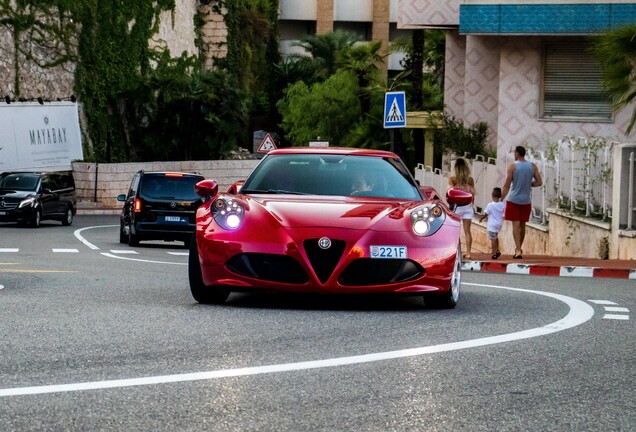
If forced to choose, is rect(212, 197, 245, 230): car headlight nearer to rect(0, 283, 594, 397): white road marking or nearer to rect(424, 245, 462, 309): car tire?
rect(424, 245, 462, 309): car tire

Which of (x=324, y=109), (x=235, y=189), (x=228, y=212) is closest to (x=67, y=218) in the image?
(x=235, y=189)

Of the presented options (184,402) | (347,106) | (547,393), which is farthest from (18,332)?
(347,106)

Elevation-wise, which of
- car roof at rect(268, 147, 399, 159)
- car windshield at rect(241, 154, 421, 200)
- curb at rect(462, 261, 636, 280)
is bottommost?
curb at rect(462, 261, 636, 280)

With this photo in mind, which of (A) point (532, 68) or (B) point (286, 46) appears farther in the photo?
(B) point (286, 46)

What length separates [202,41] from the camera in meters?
78.6

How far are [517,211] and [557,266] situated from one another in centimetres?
299

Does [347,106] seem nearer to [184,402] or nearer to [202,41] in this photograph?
[202,41]

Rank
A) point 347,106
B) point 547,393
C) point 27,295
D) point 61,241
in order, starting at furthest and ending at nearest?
point 347,106 < point 61,241 < point 27,295 < point 547,393

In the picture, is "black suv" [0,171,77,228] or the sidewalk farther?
"black suv" [0,171,77,228]

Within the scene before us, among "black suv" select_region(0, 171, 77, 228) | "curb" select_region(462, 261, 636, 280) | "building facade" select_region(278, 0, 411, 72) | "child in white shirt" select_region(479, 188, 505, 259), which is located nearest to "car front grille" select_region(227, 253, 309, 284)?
"curb" select_region(462, 261, 636, 280)

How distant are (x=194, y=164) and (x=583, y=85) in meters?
32.6

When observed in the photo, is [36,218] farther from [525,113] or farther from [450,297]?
[450,297]

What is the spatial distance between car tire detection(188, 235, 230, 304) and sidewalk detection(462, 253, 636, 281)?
848 cm

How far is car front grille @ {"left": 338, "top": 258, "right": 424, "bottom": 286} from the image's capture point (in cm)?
1116
